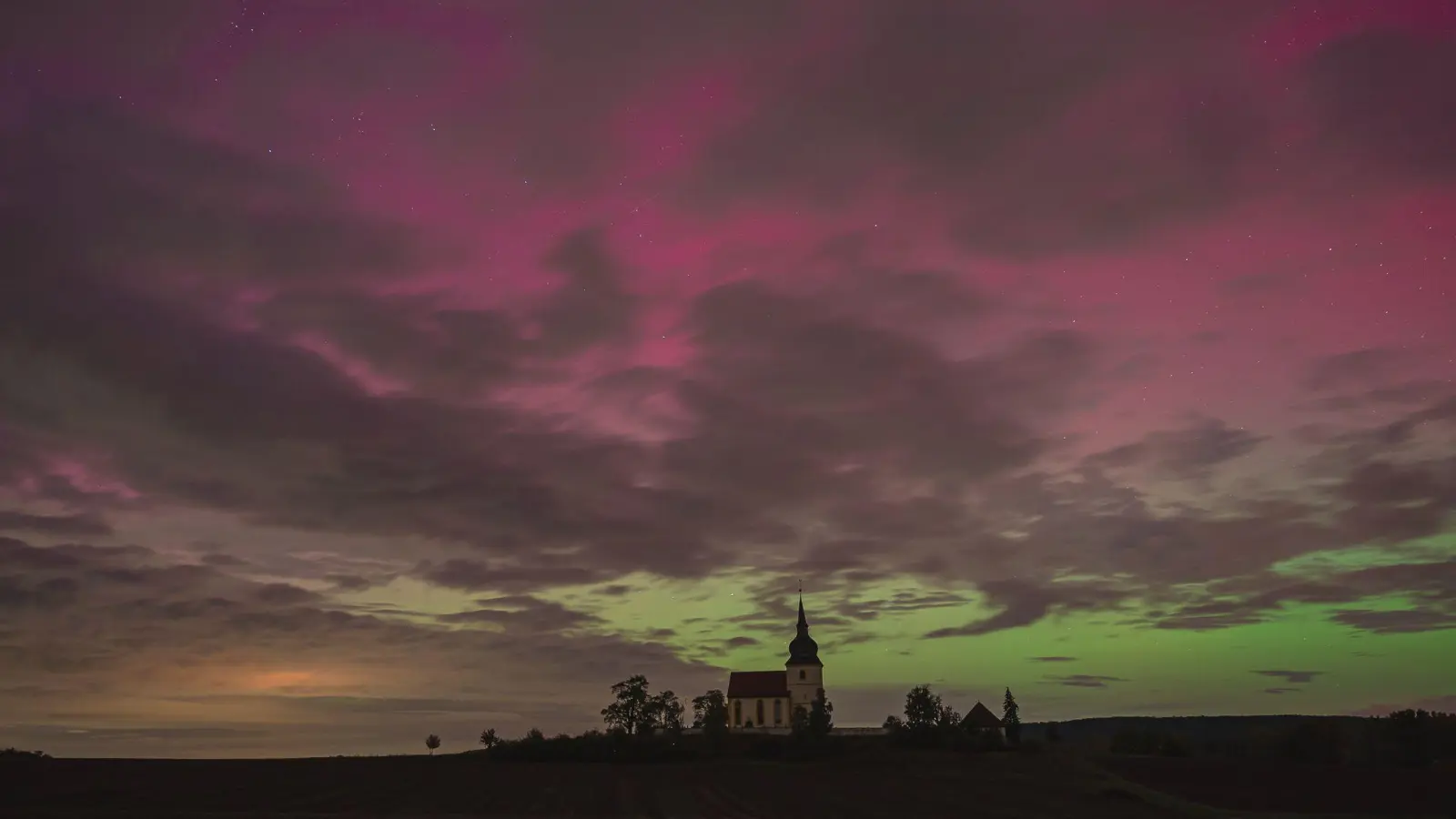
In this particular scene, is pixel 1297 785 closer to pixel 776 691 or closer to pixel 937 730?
pixel 937 730

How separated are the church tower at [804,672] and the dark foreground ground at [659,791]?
2512 inches

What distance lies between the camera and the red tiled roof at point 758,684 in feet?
591

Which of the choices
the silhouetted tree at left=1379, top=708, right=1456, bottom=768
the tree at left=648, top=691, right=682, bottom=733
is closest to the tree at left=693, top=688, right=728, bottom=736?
the tree at left=648, top=691, right=682, bottom=733

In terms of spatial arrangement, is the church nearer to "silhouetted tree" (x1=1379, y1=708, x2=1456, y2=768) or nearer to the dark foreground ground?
the dark foreground ground

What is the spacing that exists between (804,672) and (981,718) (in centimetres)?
3908

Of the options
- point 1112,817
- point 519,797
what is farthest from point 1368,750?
point 519,797

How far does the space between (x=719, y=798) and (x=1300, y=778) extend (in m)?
53.1

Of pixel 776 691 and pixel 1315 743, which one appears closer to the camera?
pixel 1315 743

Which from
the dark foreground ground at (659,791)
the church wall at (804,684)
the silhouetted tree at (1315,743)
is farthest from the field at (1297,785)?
the church wall at (804,684)

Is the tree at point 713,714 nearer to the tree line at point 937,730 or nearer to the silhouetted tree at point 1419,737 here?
the tree line at point 937,730

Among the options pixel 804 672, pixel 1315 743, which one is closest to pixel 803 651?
pixel 804 672

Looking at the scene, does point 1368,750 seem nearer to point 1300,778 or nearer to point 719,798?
point 1300,778

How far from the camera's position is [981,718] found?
151m

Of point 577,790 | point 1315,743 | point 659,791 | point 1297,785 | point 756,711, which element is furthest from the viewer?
point 756,711
